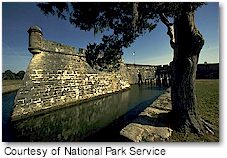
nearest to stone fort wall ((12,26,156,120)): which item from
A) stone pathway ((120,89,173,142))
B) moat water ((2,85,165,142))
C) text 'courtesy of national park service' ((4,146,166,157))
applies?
moat water ((2,85,165,142))

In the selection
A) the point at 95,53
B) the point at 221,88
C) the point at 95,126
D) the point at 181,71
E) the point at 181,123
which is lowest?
the point at 95,126

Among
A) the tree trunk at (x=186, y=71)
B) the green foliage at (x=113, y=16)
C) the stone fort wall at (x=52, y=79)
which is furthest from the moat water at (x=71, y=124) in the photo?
the green foliage at (x=113, y=16)

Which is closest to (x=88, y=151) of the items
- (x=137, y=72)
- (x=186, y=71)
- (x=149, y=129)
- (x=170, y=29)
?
(x=149, y=129)

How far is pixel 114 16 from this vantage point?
409 centimetres

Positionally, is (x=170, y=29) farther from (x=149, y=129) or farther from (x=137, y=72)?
(x=137, y=72)

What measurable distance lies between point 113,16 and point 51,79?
16.8 ft

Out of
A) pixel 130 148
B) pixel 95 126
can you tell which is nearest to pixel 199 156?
pixel 130 148

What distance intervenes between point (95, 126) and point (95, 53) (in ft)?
8.03

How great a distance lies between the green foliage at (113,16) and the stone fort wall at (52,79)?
1.45 metres

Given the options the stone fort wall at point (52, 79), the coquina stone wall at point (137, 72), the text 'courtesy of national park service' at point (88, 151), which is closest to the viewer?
the text 'courtesy of national park service' at point (88, 151)

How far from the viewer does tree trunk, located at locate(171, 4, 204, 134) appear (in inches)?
159

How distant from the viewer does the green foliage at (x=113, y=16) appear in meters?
3.74

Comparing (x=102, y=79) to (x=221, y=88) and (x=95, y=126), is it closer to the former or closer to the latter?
(x=95, y=126)

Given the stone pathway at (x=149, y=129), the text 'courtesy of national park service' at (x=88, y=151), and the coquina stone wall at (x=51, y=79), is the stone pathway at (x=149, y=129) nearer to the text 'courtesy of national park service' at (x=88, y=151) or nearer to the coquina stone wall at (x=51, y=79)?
the text 'courtesy of national park service' at (x=88, y=151)
